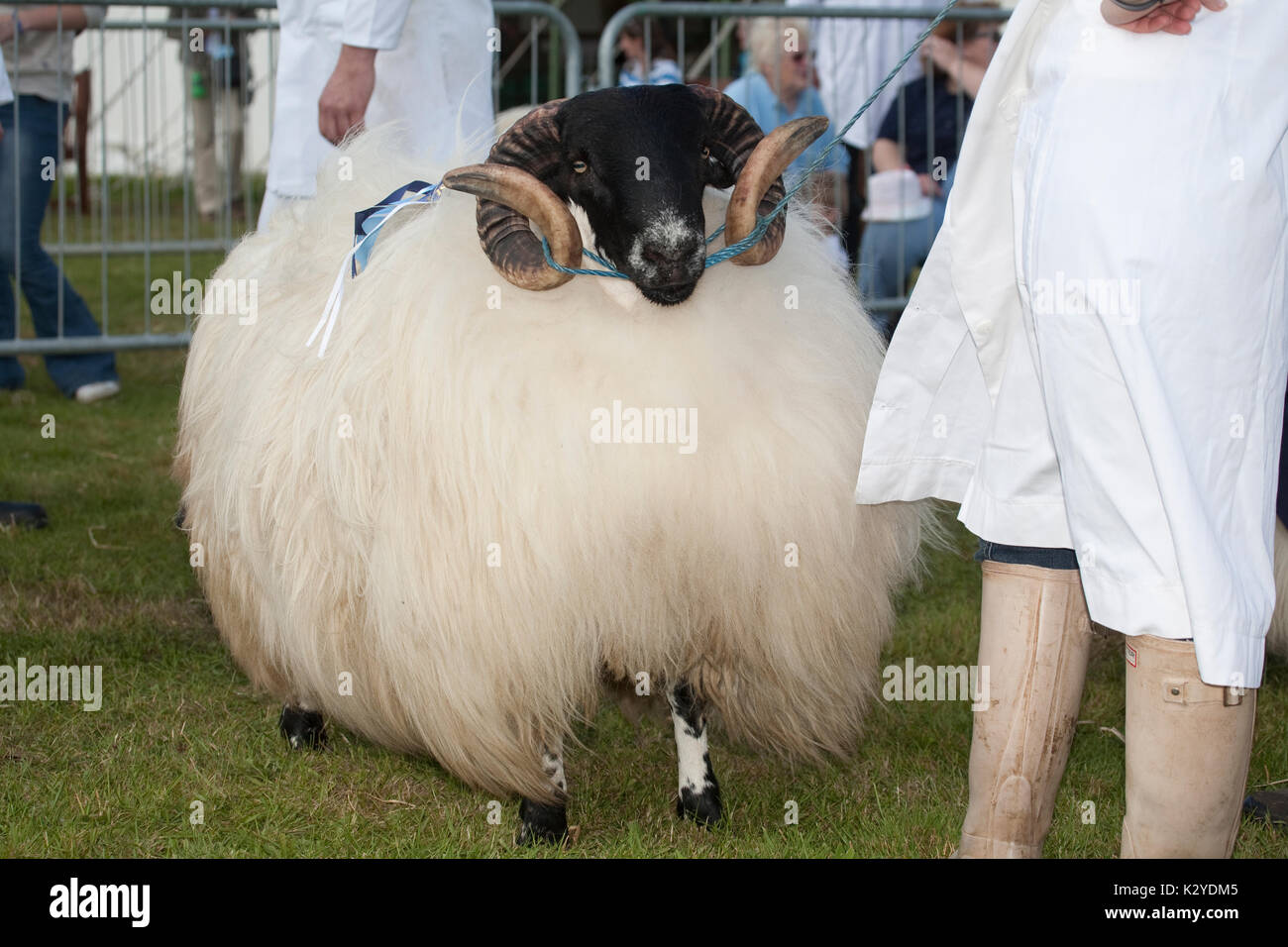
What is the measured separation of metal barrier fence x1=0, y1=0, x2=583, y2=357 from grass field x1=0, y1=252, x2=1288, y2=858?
1.42m

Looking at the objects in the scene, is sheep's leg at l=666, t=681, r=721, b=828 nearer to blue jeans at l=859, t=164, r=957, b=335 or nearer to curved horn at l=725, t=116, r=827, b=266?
curved horn at l=725, t=116, r=827, b=266

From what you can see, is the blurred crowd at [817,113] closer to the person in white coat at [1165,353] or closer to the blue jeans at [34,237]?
the blue jeans at [34,237]

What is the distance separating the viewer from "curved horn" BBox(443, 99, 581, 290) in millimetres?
2750

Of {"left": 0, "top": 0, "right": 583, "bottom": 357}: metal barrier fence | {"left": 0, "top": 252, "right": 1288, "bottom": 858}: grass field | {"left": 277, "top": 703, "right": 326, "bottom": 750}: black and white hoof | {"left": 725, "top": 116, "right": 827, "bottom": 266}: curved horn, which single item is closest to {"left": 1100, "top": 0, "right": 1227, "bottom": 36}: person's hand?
{"left": 725, "top": 116, "right": 827, "bottom": 266}: curved horn

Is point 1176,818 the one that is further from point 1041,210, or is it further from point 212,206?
point 212,206

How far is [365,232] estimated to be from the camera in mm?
3242

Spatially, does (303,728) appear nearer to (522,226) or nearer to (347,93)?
(522,226)

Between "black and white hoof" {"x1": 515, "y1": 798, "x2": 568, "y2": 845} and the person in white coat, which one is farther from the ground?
the person in white coat

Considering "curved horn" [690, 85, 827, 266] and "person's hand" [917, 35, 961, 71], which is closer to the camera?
"curved horn" [690, 85, 827, 266]

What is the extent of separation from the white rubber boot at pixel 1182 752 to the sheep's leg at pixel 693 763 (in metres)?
1.15

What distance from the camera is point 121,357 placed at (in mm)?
9141

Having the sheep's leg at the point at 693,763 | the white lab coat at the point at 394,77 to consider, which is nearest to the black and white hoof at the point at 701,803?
the sheep's leg at the point at 693,763

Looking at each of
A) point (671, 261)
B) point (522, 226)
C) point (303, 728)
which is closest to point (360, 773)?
point (303, 728)

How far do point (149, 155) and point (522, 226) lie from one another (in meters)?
8.86
